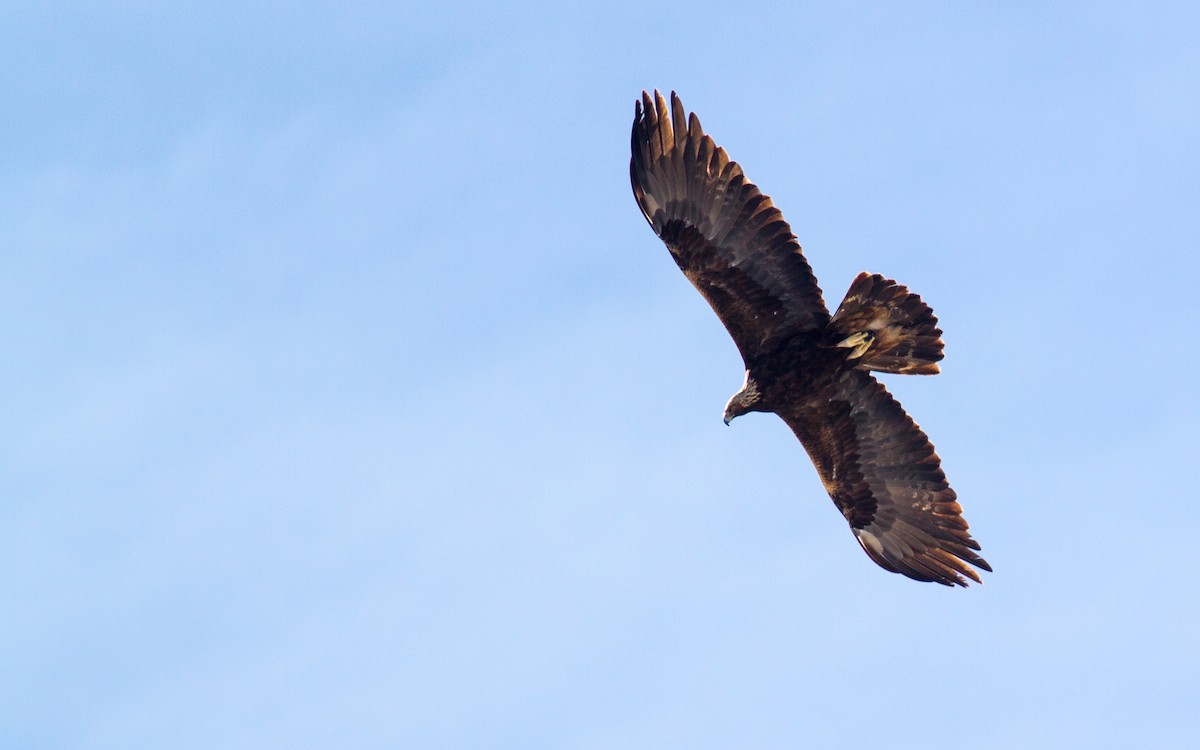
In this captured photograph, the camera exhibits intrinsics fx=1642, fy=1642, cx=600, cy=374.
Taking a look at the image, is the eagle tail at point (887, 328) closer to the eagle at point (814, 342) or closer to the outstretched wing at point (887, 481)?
the eagle at point (814, 342)

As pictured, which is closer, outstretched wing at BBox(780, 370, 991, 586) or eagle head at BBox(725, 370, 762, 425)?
eagle head at BBox(725, 370, 762, 425)

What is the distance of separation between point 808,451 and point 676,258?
9.37 ft

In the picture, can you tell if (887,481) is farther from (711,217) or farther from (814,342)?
(711,217)

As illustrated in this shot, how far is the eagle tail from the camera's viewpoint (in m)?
15.4

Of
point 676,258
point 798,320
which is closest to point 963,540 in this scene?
point 798,320

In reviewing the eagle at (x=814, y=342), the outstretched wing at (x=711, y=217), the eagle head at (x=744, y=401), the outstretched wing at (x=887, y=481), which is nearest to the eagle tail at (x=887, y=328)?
the eagle at (x=814, y=342)

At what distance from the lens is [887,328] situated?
15.7 m

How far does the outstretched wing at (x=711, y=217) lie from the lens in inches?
600

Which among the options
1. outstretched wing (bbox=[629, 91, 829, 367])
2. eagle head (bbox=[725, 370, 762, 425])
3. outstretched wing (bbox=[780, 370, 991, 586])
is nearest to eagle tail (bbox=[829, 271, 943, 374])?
outstretched wing (bbox=[629, 91, 829, 367])

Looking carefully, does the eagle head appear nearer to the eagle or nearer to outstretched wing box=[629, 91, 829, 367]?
the eagle

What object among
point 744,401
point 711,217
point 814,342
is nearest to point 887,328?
point 814,342

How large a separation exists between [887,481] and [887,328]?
6.78 ft

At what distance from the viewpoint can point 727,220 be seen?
1532cm

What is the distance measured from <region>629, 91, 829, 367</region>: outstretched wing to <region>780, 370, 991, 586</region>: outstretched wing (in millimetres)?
1477
